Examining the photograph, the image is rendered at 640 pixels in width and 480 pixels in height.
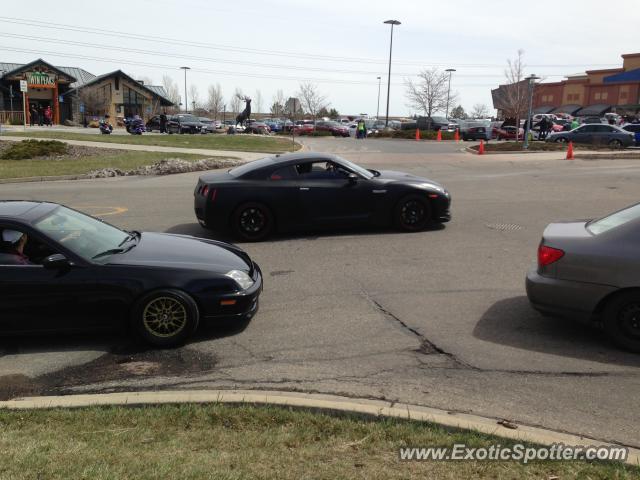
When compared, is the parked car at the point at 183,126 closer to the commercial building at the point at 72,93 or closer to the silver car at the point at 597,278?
the commercial building at the point at 72,93

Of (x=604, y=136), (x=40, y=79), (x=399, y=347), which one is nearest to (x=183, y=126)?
(x=40, y=79)

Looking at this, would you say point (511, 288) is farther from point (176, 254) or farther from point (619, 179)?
point (619, 179)

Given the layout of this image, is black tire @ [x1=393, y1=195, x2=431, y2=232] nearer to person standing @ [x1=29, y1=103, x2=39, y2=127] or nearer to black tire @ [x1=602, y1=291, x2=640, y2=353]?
black tire @ [x1=602, y1=291, x2=640, y2=353]

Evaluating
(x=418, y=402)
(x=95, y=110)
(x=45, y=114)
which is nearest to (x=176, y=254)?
(x=418, y=402)

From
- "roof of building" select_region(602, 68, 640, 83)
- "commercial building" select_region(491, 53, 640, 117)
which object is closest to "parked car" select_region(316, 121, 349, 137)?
"commercial building" select_region(491, 53, 640, 117)

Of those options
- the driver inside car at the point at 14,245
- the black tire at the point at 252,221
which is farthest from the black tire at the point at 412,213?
the driver inside car at the point at 14,245

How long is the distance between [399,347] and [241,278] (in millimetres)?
1666

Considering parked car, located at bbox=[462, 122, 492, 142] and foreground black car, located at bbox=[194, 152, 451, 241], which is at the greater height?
parked car, located at bbox=[462, 122, 492, 142]

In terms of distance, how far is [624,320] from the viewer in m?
5.34

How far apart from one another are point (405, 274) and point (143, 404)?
455 cm

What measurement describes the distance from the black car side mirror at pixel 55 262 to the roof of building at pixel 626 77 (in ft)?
276

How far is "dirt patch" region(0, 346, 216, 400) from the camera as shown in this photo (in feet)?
15.8

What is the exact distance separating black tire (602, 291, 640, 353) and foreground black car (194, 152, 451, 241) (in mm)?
5431

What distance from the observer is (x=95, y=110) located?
66.6 m
